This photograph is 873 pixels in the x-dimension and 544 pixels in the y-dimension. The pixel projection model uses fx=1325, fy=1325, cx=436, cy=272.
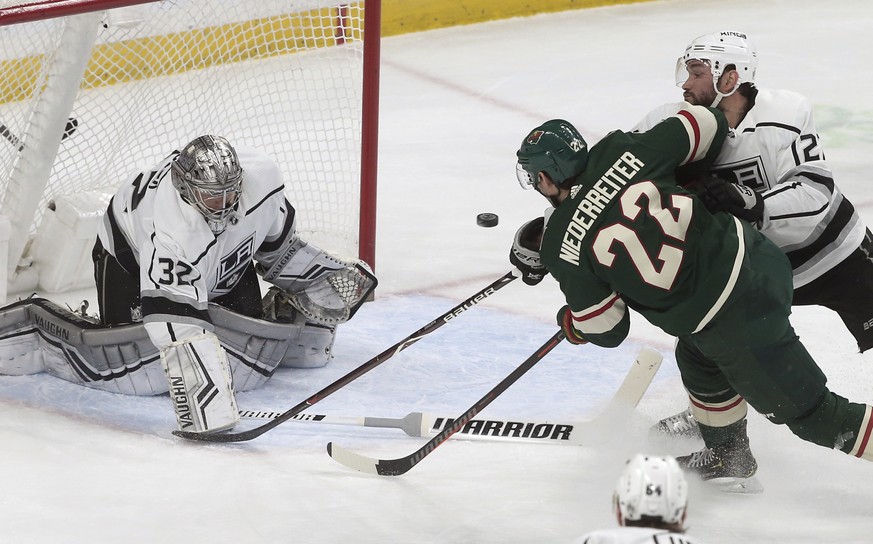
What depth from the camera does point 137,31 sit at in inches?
164

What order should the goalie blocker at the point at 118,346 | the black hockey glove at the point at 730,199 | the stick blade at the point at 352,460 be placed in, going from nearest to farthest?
1. the black hockey glove at the point at 730,199
2. the stick blade at the point at 352,460
3. the goalie blocker at the point at 118,346

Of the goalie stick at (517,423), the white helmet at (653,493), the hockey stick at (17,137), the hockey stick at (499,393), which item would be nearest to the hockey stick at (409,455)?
the hockey stick at (499,393)

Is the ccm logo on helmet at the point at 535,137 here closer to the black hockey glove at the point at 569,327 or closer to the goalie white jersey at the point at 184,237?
the black hockey glove at the point at 569,327

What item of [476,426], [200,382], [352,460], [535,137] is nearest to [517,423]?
[476,426]

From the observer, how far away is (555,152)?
2.60 m

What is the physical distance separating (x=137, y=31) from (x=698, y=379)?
7.23 ft

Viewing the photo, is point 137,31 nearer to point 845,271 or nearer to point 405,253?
point 405,253

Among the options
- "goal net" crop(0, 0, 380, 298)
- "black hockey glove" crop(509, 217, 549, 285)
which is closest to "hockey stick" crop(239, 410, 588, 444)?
"black hockey glove" crop(509, 217, 549, 285)

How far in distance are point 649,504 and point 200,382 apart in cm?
162

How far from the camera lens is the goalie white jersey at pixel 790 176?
284 centimetres

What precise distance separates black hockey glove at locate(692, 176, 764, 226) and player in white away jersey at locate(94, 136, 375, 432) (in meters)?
1.12

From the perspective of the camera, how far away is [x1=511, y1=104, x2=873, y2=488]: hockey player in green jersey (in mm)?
2566

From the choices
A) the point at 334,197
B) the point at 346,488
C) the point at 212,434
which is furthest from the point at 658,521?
the point at 334,197

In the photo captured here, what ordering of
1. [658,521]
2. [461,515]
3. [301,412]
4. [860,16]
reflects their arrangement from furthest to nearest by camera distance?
[860,16] → [301,412] → [461,515] → [658,521]
